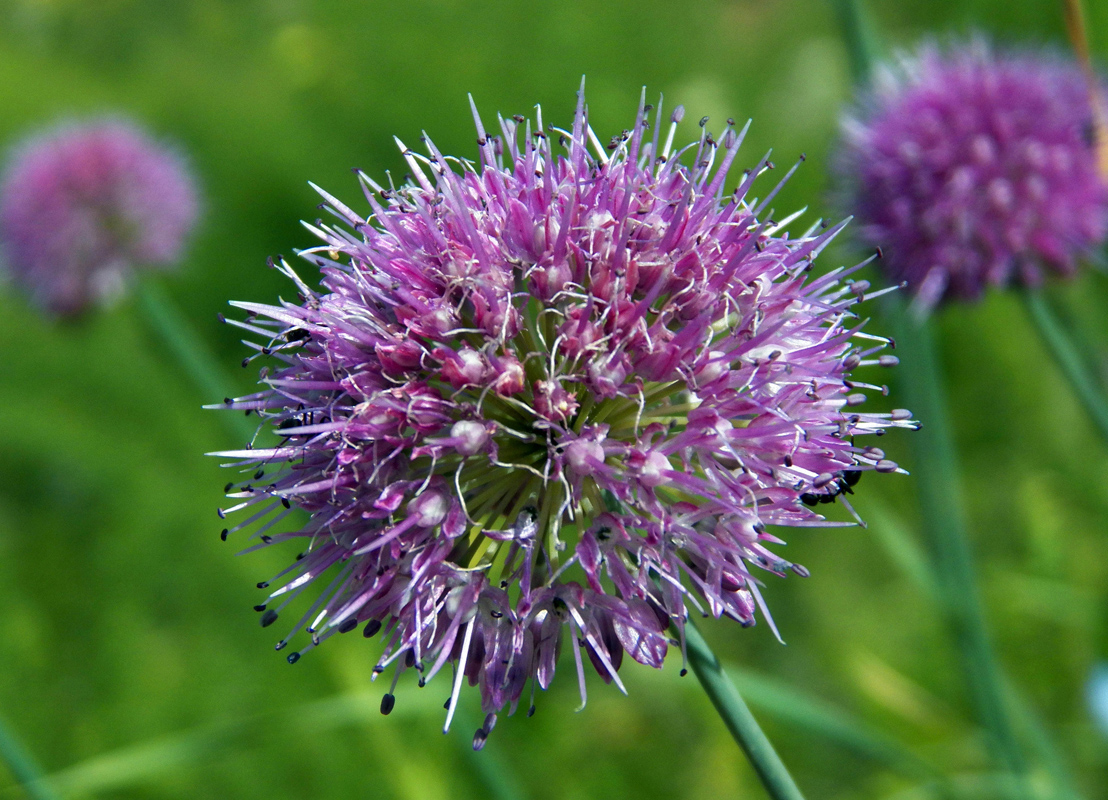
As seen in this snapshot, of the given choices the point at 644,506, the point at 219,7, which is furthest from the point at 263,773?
the point at 219,7

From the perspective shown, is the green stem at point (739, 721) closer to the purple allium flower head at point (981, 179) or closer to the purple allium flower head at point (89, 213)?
the purple allium flower head at point (981, 179)

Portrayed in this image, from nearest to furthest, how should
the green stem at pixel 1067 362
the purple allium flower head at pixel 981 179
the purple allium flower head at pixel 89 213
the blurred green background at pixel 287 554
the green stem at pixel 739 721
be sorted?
the green stem at pixel 739 721
the green stem at pixel 1067 362
the purple allium flower head at pixel 981 179
the blurred green background at pixel 287 554
the purple allium flower head at pixel 89 213

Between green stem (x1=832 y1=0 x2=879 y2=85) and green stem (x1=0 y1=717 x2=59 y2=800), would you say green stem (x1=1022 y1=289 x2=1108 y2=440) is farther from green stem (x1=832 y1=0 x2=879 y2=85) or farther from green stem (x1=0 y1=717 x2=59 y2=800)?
green stem (x1=0 y1=717 x2=59 y2=800)

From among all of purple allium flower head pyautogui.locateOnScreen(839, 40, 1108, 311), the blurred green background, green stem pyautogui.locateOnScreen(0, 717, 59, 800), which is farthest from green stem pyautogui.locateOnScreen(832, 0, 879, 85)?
green stem pyautogui.locateOnScreen(0, 717, 59, 800)

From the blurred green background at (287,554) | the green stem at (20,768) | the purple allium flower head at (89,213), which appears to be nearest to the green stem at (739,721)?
the blurred green background at (287,554)

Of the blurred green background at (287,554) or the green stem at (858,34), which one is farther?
the blurred green background at (287,554)
